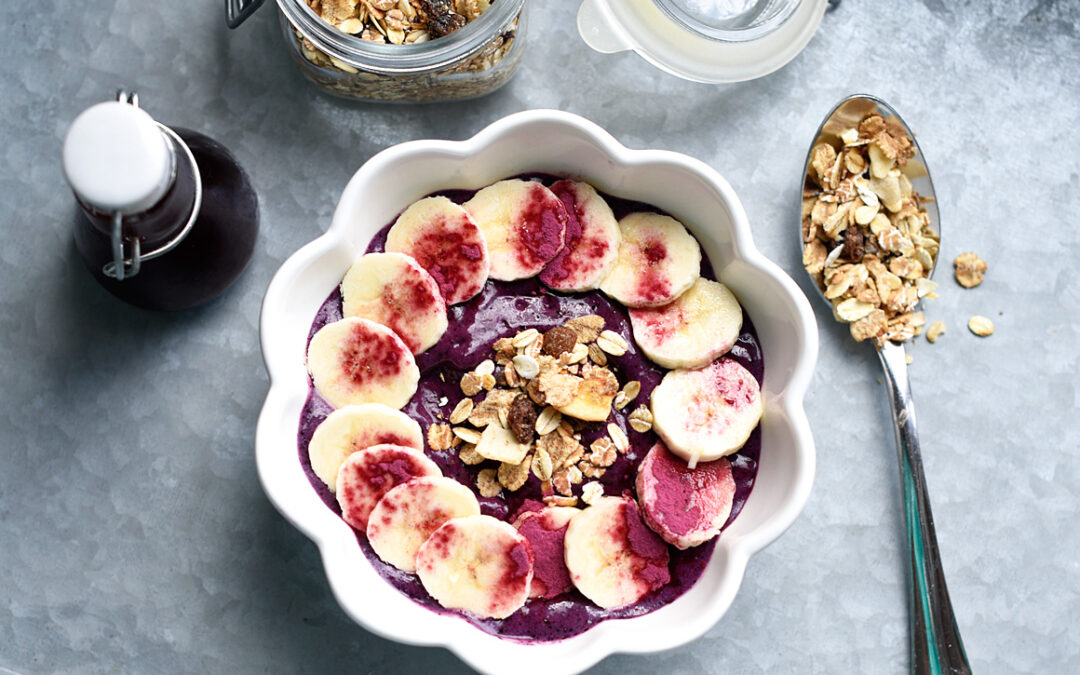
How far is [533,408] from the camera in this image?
5.31 feet

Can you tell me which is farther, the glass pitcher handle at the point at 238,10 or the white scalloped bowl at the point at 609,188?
the glass pitcher handle at the point at 238,10

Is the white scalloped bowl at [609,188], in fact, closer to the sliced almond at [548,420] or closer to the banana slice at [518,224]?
the banana slice at [518,224]

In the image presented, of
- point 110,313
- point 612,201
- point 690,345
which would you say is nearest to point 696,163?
point 612,201

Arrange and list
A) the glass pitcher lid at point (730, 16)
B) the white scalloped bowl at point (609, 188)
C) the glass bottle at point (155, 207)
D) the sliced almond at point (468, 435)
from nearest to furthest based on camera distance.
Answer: the glass bottle at point (155, 207)
the white scalloped bowl at point (609, 188)
the sliced almond at point (468, 435)
the glass pitcher lid at point (730, 16)

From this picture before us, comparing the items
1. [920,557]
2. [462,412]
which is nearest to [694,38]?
[462,412]

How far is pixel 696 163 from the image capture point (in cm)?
158

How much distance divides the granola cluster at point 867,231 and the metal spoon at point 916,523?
0.08ft

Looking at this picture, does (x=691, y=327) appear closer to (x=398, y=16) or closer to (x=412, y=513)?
(x=412, y=513)

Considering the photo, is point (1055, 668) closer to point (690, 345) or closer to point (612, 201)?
point (690, 345)

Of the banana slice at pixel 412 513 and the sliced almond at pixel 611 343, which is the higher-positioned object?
the sliced almond at pixel 611 343

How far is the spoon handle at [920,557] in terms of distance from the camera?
1.79 m

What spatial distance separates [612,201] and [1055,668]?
129 centimetres

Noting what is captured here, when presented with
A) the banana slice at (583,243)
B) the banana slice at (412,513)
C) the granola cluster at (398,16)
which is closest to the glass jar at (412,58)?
the granola cluster at (398,16)

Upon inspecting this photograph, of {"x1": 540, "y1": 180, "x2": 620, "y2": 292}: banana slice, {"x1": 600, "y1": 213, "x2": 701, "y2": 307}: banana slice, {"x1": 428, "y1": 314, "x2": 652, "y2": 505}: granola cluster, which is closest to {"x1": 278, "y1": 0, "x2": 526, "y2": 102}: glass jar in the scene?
{"x1": 540, "y1": 180, "x2": 620, "y2": 292}: banana slice
